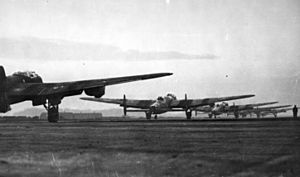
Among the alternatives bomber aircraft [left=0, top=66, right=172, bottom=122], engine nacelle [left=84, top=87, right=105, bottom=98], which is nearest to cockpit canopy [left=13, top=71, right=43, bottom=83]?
bomber aircraft [left=0, top=66, right=172, bottom=122]

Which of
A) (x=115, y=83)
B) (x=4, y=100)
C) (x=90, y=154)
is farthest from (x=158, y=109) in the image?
(x=90, y=154)

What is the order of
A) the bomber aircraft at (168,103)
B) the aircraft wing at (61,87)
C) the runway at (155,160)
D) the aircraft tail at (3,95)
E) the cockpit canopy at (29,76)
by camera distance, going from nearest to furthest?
1. the runway at (155,160)
2. the aircraft tail at (3,95)
3. the aircraft wing at (61,87)
4. the cockpit canopy at (29,76)
5. the bomber aircraft at (168,103)

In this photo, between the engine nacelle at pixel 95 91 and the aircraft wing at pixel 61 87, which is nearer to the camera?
the aircraft wing at pixel 61 87

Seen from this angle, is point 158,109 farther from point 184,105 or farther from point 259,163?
point 259,163

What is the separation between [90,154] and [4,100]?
24.7 m

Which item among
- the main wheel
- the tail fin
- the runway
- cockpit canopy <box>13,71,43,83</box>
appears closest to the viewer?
the runway

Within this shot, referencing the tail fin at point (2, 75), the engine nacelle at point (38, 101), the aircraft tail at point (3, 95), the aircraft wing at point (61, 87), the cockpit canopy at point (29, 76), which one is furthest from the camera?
the cockpit canopy at point (29, 76)

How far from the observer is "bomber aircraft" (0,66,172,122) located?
33.9 meters

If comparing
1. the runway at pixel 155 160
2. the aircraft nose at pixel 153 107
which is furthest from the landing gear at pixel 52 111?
the aircraft nose at pixel 153 107

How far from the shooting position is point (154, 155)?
10.2m

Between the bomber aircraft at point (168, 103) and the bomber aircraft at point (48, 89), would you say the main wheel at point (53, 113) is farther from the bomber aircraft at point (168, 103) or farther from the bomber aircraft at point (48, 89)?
the bomber aircraft at point (168, 103)

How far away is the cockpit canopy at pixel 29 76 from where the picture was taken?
120 feet

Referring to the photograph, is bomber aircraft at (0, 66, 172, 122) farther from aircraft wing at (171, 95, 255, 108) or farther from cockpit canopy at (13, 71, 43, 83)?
aircraft wing at (171, 95, 255, 108)

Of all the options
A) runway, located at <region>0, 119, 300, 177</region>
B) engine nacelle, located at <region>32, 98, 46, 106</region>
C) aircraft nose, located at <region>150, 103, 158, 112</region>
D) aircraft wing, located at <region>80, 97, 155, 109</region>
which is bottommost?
runway, located at <region>0, 119, 300, 177</region>
